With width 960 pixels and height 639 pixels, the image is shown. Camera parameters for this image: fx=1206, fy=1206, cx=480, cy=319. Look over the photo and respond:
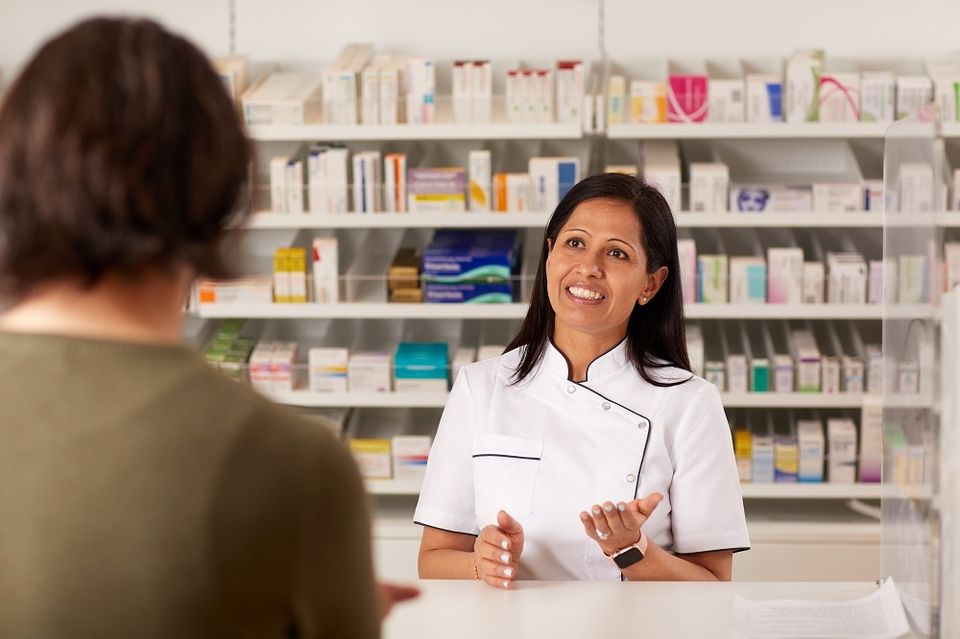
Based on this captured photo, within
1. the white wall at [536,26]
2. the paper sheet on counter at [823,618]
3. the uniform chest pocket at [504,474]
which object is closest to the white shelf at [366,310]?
the white wall at [536,26]

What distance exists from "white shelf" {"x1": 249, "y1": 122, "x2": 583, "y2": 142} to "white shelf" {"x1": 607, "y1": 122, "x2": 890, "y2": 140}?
0.55 feet

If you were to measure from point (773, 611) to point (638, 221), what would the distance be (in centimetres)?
75

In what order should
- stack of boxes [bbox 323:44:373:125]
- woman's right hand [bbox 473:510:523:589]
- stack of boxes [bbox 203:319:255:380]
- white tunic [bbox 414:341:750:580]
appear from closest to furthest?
woman's right hand [bbox 473:510:523:589]
white tunic [bbox 414:341:750:580]
stack of boxes [bbox 323:44:373:125]
stack of boxes [bbox 203:319:255:380]

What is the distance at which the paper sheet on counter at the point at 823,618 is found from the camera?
1760mm

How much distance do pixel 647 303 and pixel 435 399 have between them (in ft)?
5.57

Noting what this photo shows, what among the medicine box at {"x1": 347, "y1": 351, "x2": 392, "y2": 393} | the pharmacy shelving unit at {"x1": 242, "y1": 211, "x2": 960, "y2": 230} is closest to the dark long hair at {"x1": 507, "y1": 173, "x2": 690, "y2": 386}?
the pharmacy shelving unit at {"x1": 242, "y1": 211, "x2": 960, "y2": 230}

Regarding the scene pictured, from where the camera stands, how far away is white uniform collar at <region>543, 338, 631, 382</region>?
2.20 m

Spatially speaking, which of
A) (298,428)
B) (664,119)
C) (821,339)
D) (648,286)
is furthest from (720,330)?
(298,428)

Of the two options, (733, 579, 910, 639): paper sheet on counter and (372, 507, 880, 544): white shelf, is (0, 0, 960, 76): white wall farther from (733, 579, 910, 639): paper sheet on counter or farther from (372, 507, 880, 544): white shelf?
(733, 579, 910, 639): paper sheet on counter

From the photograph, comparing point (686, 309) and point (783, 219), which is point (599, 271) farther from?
point (783, 219)

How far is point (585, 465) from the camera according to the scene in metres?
2.14

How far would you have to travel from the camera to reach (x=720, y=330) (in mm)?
4109

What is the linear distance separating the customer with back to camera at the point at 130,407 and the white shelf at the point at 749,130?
297cm

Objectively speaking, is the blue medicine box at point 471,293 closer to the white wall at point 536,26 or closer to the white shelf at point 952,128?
the white wall at point 536,26
